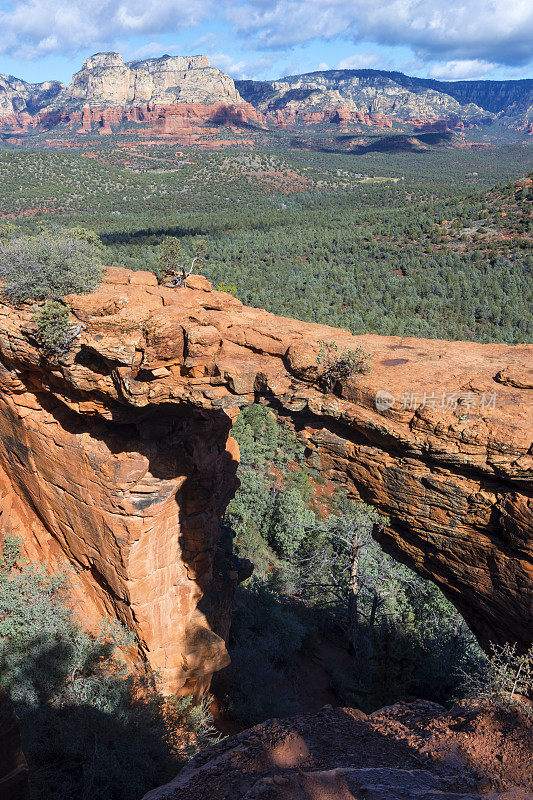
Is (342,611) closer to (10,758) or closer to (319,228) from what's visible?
(10,758)

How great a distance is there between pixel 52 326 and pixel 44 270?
1.66m

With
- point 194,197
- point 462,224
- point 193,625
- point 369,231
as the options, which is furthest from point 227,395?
point 194,197

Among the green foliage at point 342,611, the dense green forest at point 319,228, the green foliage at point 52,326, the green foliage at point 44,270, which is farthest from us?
the dense green forest at point 319,228

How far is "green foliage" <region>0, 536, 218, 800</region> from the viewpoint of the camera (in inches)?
279

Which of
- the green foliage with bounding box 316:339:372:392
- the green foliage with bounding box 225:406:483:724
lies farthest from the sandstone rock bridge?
the green foliage with bounding box 225:406:483:724

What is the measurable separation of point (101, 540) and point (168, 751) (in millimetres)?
4008

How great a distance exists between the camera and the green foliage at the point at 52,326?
7.77 metres

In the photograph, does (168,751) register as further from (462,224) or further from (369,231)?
(369,231)

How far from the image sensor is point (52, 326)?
7.81 metres

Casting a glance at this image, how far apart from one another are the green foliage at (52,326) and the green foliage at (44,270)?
756mm

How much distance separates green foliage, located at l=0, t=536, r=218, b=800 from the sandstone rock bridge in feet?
2.01

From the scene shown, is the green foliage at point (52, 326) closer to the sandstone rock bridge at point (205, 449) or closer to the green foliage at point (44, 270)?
the sandstone rock bridge at point (205, 449)

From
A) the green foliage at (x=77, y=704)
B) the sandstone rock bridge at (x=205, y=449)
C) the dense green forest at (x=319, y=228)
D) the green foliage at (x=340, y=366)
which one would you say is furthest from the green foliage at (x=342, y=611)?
the dense green forest at (x=319, y=228)

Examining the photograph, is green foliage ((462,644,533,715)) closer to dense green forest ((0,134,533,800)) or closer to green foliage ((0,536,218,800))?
dense green forest ((0,134,533,800))
